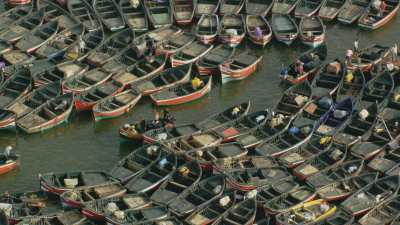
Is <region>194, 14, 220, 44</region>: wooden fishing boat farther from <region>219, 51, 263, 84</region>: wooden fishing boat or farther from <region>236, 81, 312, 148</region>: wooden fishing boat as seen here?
<region>236, 81, 312, 148</region>: wooden fishing boat

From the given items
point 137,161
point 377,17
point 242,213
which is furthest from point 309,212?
point 377,17

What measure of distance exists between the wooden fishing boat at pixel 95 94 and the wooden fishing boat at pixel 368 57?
22.8 m

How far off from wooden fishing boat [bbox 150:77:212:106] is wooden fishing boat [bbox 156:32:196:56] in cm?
560

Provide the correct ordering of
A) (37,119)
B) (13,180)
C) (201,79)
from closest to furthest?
(13,180) → (37,119) → (201,79)

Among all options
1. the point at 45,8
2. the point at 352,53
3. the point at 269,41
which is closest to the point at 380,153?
the point at 352,53

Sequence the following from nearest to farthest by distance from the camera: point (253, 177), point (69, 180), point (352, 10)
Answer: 1. point (69, 180)
2. point (253, 177)
3. point (352, 10)

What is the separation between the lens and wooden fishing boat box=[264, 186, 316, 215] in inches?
2702

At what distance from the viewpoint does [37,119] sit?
264 feet

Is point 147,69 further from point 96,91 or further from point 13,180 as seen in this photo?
point 13,180

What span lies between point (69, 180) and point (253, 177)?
1472cm

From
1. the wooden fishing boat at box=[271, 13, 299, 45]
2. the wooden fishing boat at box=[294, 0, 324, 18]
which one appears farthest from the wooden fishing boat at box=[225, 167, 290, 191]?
the wooden fishing boat at box=[294, 0, 324, 18]

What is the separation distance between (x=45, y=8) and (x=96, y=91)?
18370 millimetres

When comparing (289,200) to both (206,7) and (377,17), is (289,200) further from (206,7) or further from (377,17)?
(206,7)

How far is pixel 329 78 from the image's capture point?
283 feet
